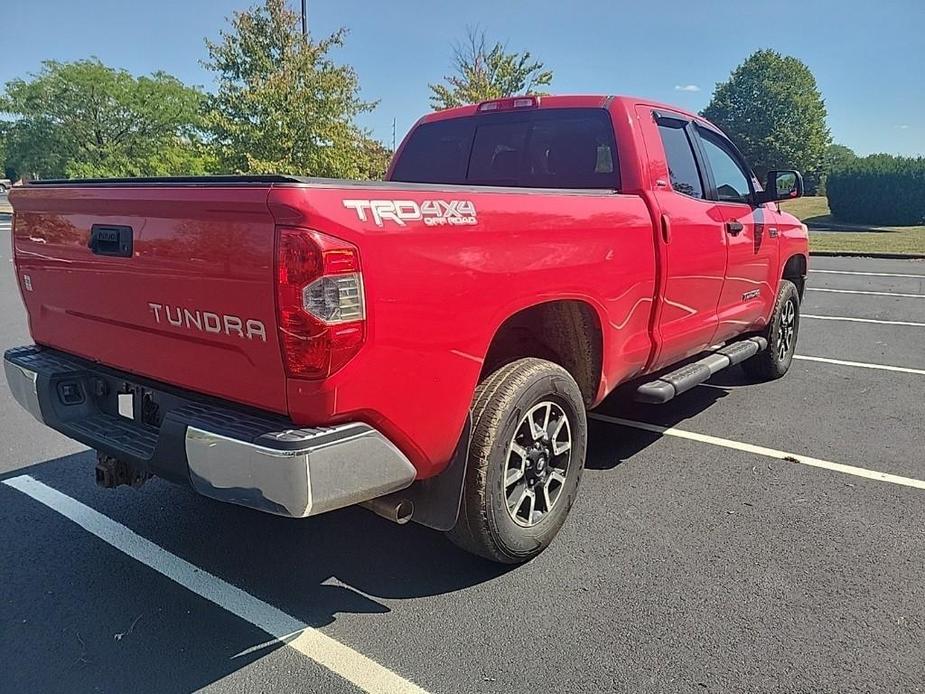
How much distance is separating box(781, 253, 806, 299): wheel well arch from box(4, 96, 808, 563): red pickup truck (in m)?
2.57

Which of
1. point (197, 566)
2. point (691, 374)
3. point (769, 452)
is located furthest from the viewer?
point (769, 452)

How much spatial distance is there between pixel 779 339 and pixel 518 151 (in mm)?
3206

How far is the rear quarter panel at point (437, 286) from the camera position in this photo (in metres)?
2.18

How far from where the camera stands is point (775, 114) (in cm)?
6988

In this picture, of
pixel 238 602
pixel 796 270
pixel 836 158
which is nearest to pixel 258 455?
pixel 238 602

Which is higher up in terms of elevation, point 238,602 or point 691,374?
point 691,374

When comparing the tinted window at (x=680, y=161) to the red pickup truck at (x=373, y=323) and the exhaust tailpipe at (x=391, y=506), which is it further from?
the exhaust tailpipe at (x=391, y=506)

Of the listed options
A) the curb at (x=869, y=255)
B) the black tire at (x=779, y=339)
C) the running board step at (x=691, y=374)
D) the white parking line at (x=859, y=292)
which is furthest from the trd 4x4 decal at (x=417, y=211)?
the curb at (x=869, y=255)

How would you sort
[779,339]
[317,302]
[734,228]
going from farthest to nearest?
[779,339] → [734,228] → [317,302]

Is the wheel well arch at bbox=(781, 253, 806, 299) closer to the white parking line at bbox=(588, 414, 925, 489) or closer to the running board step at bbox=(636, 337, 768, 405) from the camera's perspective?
the running board step at bbox=(636, 337, 768, 405)

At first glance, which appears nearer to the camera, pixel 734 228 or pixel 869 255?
pixel 734 228

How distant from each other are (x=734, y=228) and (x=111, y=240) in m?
3.69

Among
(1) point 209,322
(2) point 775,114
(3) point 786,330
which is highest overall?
(2) point 775,114

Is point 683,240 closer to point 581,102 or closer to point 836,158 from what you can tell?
point 581,102
